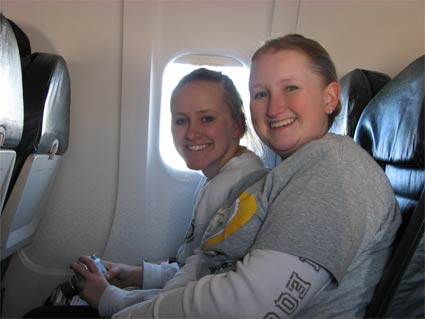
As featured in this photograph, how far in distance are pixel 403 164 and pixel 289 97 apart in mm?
335

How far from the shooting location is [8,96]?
1059mm

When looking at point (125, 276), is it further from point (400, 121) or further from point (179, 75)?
point (400, 121)

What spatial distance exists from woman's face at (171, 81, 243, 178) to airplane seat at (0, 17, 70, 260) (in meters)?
0.55

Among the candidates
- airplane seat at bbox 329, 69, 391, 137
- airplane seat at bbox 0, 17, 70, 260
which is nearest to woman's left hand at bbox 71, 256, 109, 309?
airplane seat at bbox 0, 17, 70, 260

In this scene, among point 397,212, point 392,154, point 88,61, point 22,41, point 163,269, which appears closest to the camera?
point 397,212

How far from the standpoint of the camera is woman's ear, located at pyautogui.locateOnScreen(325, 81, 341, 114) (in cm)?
99

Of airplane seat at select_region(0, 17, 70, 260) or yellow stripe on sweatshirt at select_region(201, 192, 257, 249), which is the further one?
airplane seat at select_region(0, 17, 70, 260)

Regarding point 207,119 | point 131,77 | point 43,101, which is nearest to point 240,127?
point 207,119

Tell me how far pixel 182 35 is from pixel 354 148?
4.09 feet

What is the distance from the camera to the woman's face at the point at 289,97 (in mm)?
923

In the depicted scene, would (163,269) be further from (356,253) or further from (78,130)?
(356,253)

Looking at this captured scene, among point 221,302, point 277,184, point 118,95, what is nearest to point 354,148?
point 277,184

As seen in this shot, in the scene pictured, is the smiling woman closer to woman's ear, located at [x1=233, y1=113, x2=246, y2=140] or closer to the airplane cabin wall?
the airplane cabin wall

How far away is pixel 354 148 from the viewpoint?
30.1 inches
